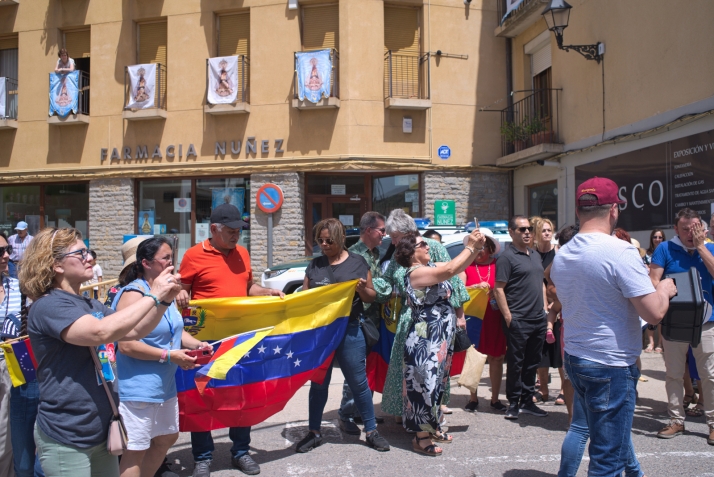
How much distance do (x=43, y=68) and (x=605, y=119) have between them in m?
14.1

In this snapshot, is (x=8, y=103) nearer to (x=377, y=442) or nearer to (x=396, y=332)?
(x=396, y=332)

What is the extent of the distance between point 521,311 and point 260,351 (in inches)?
107

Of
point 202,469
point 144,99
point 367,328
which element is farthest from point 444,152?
point 202,469

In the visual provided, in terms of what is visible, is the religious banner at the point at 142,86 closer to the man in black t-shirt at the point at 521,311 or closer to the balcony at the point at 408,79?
the balcony at the point at 408,79

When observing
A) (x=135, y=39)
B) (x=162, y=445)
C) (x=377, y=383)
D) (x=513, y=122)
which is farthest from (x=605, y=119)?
(x=135, y=39)

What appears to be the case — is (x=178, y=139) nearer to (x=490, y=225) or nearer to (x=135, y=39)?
(x=135, y=39)

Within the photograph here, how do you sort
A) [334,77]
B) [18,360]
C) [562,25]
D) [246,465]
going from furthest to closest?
1. [334,77]
2. [562,25]
3. [246,465]
4. [18,360]

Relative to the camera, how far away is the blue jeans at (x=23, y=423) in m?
3.59

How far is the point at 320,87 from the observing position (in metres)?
14.1

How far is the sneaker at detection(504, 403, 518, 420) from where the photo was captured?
5.90 metres

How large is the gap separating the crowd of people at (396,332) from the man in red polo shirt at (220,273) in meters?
0.01

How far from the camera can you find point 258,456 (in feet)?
16.2

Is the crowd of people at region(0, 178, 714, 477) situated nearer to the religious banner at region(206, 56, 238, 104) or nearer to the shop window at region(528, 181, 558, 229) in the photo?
the shop window at region(528, 181, 558, 229)

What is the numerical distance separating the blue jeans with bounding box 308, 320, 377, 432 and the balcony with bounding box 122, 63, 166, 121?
11588mm
